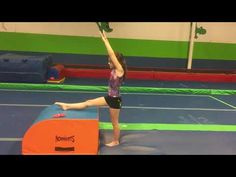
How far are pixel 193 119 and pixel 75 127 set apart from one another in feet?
10.3

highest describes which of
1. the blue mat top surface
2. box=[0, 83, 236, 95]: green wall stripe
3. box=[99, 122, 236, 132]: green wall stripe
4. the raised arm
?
the raised arm

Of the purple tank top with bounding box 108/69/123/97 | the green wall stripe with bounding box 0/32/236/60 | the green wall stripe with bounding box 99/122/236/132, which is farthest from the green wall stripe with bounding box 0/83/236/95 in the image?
the purple tank top with bounding box 108/69/123/97

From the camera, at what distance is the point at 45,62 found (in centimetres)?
961

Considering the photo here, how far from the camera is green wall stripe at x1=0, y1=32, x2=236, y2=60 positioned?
11.3m

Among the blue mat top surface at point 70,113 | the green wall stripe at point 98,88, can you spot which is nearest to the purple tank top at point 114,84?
the blue mat top surface at point 70,113

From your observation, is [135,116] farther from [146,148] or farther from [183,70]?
[183,70]

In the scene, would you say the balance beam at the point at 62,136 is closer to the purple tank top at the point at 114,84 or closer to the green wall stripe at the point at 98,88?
the purple tank top at the point at 114,84

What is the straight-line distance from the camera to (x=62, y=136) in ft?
13.7

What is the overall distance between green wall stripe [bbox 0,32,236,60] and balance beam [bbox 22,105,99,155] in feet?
25.2

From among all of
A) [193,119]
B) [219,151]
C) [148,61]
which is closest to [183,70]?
[148,61]

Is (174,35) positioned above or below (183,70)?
above

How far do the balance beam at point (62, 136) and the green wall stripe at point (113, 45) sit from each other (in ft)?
25.2

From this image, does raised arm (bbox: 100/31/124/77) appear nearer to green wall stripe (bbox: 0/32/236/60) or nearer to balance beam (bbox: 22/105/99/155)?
balance beam (bbox: 22/105/99/155)

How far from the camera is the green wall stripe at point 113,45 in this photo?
1130 cm
